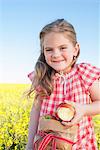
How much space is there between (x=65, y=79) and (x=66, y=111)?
0.90 ft

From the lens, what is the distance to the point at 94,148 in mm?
2082

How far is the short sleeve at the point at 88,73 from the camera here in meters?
2.06

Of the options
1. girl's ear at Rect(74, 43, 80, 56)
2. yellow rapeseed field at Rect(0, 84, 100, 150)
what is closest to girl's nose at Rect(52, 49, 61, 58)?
girl's ear at Rect(74, 43, 80, 56)

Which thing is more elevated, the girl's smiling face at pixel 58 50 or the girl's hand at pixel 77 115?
the girl's smiling face at pixel 58 50

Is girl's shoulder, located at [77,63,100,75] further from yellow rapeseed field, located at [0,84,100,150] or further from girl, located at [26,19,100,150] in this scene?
yellow rapeseed field, located at [0,84,100,150]

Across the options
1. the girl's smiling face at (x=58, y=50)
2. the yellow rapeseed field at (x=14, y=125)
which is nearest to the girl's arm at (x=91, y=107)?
the girl's smiling face at (x=58, y=50)

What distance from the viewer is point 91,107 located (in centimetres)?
200

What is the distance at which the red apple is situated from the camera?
1.88m

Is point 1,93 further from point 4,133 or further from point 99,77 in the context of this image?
point 99,77

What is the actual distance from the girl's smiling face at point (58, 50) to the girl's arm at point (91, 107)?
6.4 inches

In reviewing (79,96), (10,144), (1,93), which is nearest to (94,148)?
(79,96)

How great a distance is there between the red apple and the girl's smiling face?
0.80 feet

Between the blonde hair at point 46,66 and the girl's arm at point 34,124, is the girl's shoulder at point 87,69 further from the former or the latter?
the girl's arm at point 34,124

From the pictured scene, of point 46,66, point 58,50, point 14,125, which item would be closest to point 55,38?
point 58,50
